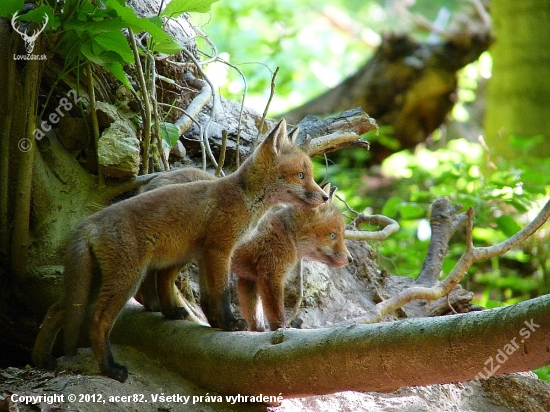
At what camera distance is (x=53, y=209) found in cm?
529

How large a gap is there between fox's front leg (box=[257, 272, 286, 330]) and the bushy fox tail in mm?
1605

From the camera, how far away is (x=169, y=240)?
448 cm

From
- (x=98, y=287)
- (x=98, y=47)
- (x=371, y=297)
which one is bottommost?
(x=371, y=297)

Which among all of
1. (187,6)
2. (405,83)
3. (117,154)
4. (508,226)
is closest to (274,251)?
(117,154)

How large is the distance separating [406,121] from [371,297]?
897 cm

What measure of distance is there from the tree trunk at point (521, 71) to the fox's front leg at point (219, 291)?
1059 cm

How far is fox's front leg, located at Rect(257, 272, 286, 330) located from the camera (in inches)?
206

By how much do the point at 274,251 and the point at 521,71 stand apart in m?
10.7

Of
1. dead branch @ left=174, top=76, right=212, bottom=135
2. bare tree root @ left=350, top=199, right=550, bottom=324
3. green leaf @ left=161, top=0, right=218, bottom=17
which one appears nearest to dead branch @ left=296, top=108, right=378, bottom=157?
dead branch @ left=174, top=76, right=212, bottom=135

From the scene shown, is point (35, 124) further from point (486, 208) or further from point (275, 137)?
point (486, 208)

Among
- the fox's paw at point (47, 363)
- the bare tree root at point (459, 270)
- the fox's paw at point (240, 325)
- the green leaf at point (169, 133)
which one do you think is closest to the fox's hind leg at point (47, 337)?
the fox's paw at point (47, 363)

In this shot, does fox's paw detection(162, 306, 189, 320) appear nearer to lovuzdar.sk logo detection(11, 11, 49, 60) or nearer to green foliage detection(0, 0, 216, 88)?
green foliage detection(0, 0, 216, 88)

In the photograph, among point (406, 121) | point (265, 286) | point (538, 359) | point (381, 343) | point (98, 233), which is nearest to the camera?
point (538, 359)

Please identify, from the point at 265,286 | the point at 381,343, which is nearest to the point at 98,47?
the point at 265,286
